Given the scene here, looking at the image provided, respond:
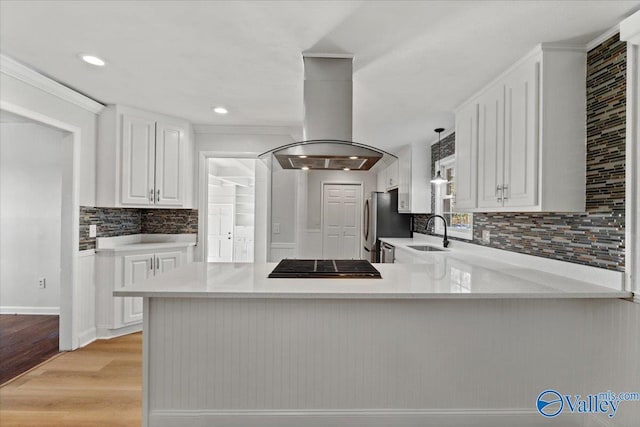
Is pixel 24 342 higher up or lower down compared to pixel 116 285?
lower down

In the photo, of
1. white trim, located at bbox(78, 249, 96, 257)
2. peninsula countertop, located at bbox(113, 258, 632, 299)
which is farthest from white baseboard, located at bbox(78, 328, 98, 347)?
peninsula countertop, located at bbox(113, 258, 632, 299)

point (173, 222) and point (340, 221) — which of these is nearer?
point (173, 222)

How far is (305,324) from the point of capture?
1.94m

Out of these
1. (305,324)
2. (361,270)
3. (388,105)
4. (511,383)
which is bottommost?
A: (511,383)

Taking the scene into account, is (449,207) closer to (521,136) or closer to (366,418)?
(521,136)

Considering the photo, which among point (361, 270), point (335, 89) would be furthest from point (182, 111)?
point (361, 270)

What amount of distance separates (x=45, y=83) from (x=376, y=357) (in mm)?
3197

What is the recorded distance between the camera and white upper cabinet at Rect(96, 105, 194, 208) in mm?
3508

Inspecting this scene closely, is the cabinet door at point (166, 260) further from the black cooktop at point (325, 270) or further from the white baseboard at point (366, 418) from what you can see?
the white baseboard at point (366, 418)

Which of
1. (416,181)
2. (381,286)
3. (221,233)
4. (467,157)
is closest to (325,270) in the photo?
(381,286)

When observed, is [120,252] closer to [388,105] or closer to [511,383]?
[388,105]

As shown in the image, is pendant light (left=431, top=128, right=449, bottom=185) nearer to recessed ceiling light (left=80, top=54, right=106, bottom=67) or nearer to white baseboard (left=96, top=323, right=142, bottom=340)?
recessed ceiling light (left=80, top=54, right=106, bottom=67)

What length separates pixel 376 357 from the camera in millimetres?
1950

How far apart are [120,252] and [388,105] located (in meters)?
2.98
